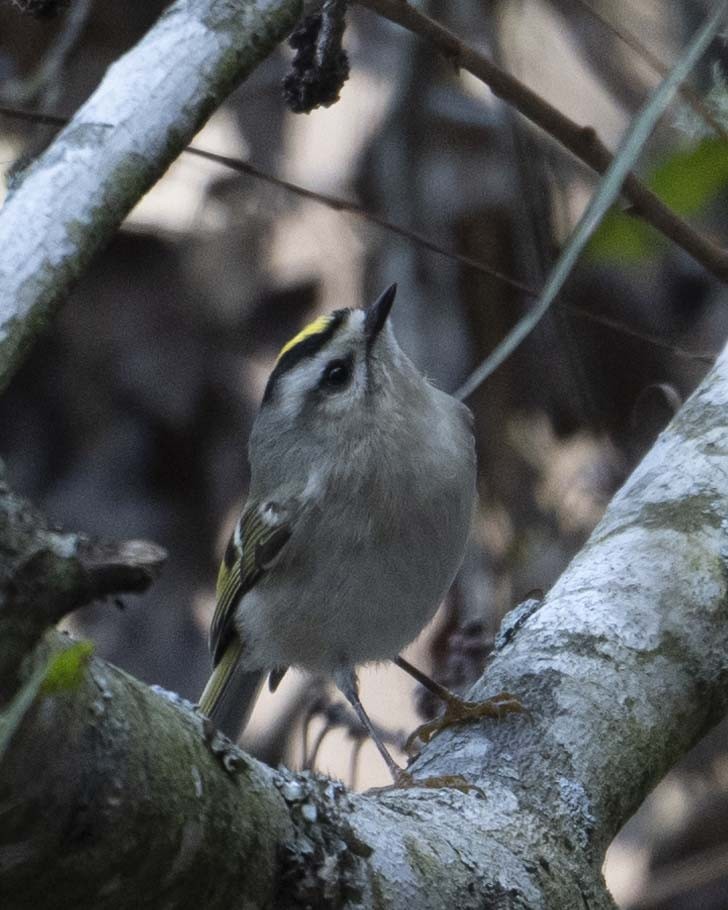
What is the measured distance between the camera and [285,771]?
1.14m

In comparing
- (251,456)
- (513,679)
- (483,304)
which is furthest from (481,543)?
(513,679)

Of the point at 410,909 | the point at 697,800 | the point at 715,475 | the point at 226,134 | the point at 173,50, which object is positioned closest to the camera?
the point at 410,909

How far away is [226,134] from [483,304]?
3.77 feet

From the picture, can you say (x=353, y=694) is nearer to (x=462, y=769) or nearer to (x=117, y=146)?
(x=462, y=769)

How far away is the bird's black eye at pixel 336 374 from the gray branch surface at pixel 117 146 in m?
1.08

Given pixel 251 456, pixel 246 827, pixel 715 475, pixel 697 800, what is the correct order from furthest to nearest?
pixel 697 800
pixel 251 456
pixel 715 475
pixel 246 827

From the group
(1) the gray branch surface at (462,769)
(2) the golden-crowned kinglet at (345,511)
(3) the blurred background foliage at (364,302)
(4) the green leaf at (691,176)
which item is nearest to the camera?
(1) the gray branch surface at (462,769)

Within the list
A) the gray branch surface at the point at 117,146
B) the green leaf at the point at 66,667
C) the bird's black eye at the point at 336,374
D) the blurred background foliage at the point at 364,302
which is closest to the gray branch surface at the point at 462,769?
the green leaf at the point at 66,667

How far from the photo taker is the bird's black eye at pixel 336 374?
8.93ft

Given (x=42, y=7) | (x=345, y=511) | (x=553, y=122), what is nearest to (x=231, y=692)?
(x=345, y=511)

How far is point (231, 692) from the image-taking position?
118 inches

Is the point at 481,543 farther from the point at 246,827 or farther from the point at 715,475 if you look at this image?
the point at 246,827

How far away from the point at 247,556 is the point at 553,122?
1167 millimetres

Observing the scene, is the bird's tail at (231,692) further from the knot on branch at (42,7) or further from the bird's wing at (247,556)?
the knot on branch at (42,7)
